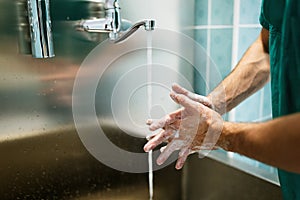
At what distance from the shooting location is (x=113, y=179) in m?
0.89

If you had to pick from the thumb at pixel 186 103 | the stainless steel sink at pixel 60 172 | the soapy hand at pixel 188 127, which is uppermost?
the thumb at pixel 186 103

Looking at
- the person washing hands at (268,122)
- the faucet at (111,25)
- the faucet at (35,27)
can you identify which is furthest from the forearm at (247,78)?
the faucet at (35,27)

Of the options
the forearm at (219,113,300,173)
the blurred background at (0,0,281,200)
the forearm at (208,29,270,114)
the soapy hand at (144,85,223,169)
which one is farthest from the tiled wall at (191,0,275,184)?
the forearm at (219,113,300,173)

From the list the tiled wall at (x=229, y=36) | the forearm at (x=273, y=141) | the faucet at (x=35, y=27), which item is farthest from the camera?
the tiled wall at (x=229, y=36)

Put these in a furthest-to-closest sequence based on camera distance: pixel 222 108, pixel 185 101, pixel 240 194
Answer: pixel 240 194
pixel 222 108
pixel 185 101

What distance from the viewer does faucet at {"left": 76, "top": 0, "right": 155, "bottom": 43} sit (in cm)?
76

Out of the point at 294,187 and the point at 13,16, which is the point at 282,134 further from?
the point at 13,16

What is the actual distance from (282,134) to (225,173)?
0.51 metres

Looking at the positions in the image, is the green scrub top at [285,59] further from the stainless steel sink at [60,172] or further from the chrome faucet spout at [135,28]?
the stainless steel sink at [60,172]

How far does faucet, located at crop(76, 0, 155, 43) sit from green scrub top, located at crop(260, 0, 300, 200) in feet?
0.87

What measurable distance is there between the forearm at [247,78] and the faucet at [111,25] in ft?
0.74

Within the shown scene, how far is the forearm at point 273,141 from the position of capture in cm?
42

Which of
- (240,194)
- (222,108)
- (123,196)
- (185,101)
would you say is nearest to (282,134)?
(185,101)

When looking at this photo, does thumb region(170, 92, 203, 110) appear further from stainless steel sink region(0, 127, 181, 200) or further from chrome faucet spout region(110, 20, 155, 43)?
stainless steel sink region(0, 127, 181, 200)
